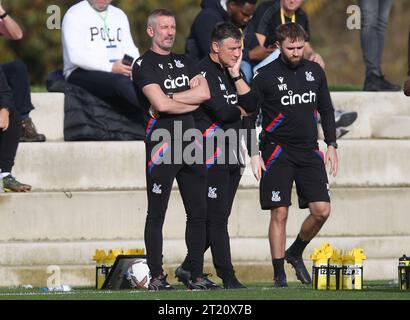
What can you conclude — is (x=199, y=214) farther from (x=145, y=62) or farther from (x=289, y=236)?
(x=289, y=236)

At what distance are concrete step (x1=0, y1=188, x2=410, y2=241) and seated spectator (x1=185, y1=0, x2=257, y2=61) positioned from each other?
5.65 feet

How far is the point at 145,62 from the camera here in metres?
13.7

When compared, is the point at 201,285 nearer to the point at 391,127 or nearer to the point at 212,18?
the point at 212,18

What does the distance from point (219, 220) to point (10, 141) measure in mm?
3120

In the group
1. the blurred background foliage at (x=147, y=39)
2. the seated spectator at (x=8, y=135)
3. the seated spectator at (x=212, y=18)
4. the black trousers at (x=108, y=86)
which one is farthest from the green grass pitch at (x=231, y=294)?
the blurred background foliage at (x=147, y=39)

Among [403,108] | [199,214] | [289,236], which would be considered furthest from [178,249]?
[403,108]

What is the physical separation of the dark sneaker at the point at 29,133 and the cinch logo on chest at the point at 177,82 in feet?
12.7

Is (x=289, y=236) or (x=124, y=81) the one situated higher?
(x=124, y=81)

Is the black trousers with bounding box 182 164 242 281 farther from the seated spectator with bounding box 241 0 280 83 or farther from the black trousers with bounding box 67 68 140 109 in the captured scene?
the seated spectator with bounding box 241 0 280 83

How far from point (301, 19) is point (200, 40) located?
116 cm

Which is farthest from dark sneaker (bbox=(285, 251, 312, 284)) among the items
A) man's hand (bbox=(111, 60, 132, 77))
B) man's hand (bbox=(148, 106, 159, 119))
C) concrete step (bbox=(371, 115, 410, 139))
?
concrete step (bbox=(371, 115, 410, 139))

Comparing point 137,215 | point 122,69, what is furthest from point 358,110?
point 137,215
